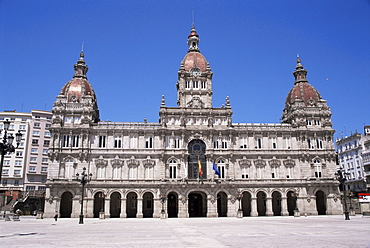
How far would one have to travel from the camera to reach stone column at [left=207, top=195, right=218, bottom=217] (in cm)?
6525

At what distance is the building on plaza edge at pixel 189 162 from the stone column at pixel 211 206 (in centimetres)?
19

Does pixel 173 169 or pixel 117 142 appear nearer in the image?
pixel 173 169

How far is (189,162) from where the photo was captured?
224 feet

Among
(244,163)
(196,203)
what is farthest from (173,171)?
(244,163)

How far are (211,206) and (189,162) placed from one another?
956 centimetres

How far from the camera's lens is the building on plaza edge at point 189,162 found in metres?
65.5

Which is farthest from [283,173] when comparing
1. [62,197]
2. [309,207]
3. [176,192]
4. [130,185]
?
[62,197]

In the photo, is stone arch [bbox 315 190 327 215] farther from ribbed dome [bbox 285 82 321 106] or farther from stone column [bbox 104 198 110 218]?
stone column [bbox 104 198 110 218]

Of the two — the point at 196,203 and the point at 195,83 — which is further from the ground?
the point at 195,83

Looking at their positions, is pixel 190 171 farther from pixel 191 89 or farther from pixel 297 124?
pixel 297 124

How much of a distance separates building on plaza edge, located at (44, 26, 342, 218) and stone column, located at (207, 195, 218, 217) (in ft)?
0.61

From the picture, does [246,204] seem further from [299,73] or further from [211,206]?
[299,73]

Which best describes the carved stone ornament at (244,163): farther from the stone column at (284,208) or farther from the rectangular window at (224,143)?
the stone column at (284,208)

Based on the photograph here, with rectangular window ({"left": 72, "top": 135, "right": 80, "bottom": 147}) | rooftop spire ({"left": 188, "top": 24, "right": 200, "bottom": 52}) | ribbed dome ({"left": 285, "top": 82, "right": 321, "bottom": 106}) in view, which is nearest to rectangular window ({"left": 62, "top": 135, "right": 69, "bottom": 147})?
rectangular window ({"left": 72, "top": 135, "right": 80, "bottom": 147})
